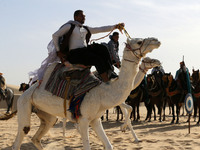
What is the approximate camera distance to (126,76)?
526 cm

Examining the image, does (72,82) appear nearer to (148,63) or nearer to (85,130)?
(85,130)

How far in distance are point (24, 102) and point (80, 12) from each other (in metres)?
1.83

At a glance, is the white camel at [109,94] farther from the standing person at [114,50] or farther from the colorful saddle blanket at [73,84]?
the standing person at [114,50]

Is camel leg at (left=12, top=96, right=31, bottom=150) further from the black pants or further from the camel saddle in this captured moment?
the black pants

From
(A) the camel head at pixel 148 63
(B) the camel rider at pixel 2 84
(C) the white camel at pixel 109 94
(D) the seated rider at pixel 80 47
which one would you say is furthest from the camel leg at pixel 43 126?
(B) the camel rider at pixel 2 84

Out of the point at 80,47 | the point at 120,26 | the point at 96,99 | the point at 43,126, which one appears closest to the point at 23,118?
the point at 43,126

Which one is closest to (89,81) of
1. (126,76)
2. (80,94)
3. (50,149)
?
(80,94)

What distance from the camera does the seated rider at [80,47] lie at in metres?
5.40

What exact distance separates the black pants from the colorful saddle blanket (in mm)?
174

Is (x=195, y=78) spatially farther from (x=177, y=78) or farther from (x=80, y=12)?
(x=80, y=12)

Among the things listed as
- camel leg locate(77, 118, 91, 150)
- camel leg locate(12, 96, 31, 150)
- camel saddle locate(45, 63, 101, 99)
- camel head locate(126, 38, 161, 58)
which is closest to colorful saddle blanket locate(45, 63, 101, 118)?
camel saddle locate(45, 63, 101, 99)

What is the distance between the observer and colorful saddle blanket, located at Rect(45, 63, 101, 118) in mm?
5328

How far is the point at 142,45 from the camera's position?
5.18 meters

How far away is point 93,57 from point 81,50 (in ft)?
0.78
